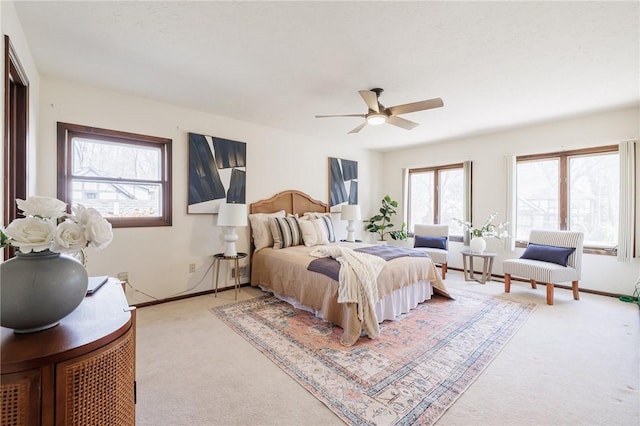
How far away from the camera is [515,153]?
4566 millimetres

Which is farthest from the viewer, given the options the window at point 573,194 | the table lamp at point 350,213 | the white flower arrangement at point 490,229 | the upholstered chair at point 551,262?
the table lamp at point 350,213

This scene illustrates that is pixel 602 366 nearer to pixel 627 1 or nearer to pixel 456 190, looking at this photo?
pixel 627 1

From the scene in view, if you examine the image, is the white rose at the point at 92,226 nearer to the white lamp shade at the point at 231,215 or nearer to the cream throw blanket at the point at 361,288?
the cream throw blanket at the point at 361,288

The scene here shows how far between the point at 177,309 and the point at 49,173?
190cm

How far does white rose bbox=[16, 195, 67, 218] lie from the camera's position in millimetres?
945

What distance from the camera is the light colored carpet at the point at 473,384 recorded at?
1.60 metres

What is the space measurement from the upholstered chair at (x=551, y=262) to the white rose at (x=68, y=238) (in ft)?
14.4

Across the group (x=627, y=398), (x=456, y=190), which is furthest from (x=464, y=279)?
(x=627, y=398)

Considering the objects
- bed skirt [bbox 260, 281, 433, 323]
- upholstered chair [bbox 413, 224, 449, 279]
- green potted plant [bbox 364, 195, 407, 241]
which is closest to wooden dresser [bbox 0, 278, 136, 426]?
bed skirt [bbox 260, 281, 433, 323]

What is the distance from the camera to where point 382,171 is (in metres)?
6.52

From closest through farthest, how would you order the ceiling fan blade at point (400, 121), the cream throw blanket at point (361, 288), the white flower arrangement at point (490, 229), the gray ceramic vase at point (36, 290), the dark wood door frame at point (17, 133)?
the gray ceramic vase at point (36, 290) → the dark wood door frame at point (17, 133) → the cream throw blanket at point (361, 288) → the ceiling fan blade at point (400, 121) → the white flower arrangement at point (490, 229)

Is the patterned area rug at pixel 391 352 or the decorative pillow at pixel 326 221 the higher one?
the decorative pillow at pixel 326 221

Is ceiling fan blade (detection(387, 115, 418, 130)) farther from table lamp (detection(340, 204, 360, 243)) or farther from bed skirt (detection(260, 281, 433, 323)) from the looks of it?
table lamp (detection(340, 204, 360, 243))

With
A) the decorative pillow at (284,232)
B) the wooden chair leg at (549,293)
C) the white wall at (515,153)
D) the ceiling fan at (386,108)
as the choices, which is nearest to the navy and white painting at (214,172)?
the decorative pillow at (284,232)
